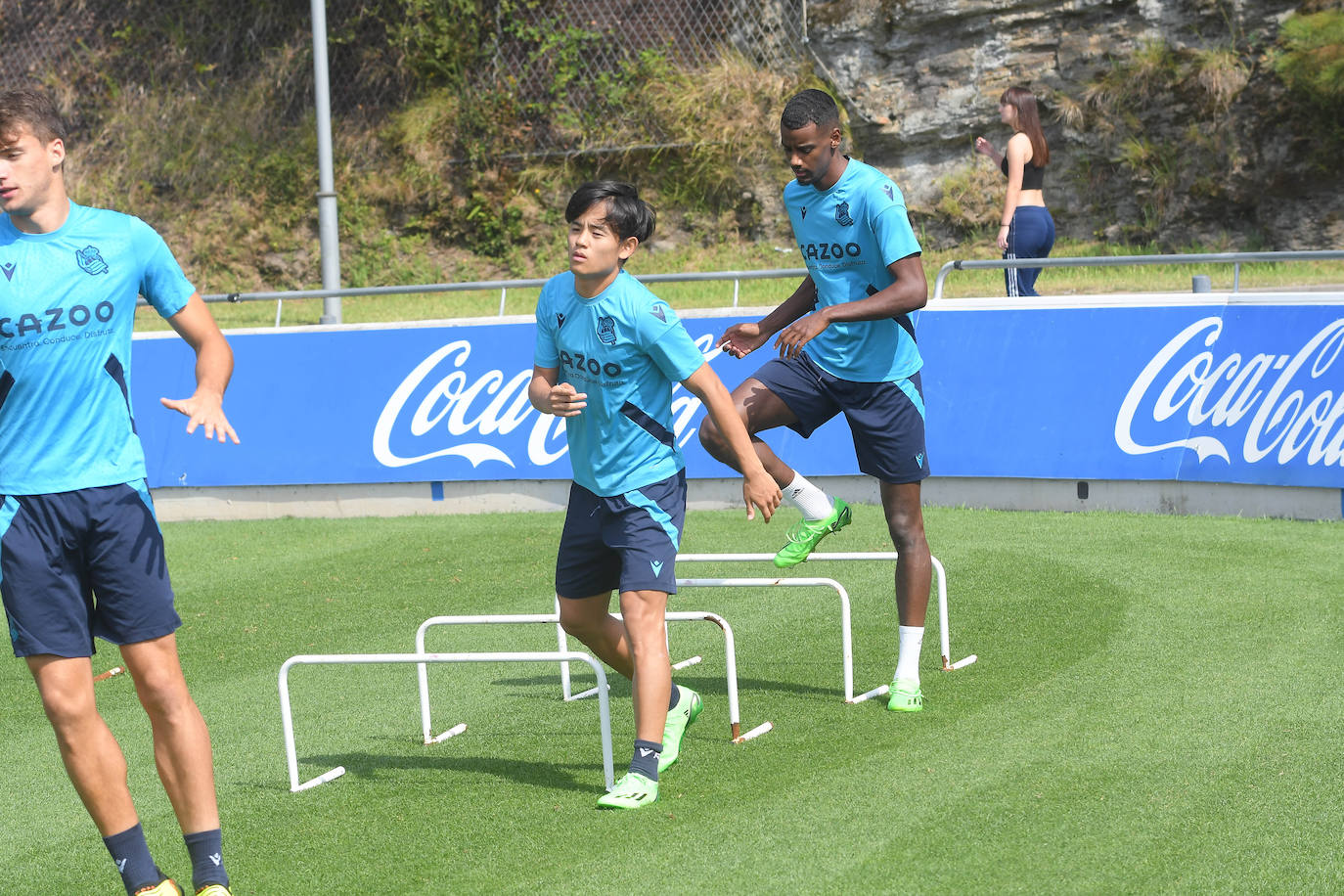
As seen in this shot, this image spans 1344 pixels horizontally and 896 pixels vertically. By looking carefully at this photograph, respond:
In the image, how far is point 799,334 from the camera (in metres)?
5.58

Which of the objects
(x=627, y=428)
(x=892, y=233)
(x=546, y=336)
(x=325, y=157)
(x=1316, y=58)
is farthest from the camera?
(x=1316, y=58)

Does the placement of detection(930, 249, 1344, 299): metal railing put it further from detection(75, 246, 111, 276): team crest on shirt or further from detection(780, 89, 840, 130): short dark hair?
detection(75, 246, 111, 276): team crest on shirt

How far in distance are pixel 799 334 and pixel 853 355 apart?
62 cm

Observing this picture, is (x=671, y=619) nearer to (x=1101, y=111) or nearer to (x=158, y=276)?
(x=158, y=276)

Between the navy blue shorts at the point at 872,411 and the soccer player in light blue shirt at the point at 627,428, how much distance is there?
3.96ft

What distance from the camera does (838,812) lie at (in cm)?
463

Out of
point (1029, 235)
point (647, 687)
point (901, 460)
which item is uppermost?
point (1029, 235)

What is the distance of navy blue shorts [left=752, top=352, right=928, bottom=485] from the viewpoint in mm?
6090

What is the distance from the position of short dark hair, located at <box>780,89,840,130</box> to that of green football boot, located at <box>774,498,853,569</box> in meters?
1.61

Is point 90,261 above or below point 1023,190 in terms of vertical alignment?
below

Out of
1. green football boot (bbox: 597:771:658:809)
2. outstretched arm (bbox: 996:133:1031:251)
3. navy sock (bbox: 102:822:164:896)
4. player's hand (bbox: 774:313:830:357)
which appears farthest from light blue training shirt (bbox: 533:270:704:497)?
outstretched arm (bbox: 996:133:1031:251)

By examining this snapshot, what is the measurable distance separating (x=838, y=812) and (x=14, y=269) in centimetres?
290

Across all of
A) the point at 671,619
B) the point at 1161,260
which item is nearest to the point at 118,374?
the point at 671,619

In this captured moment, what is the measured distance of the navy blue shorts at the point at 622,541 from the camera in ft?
16.2
